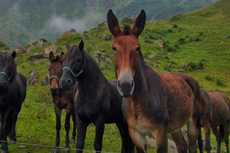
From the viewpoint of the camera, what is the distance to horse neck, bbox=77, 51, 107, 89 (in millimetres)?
5047

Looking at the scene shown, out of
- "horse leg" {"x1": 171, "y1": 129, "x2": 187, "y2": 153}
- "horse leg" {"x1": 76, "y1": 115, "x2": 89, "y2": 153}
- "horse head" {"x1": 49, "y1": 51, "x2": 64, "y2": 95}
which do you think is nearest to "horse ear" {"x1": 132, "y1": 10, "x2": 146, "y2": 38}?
"horse leg" {"x1": 76, "y1": 115, "x2": 89, "y2": 153}

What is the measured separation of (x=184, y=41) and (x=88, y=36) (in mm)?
17517

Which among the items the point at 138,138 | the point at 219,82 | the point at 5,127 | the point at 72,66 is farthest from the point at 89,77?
the point at 219,82

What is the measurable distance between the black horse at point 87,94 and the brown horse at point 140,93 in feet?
3.62

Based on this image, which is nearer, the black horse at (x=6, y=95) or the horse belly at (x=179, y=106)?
the horse belly at (x=179, y=106)

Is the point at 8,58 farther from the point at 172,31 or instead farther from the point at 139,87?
the point at 172,31

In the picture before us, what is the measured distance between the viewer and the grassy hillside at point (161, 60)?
8448mm

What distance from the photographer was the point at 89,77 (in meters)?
5.11

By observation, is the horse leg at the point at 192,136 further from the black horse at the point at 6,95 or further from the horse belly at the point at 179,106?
the black horse at the point at 6,95

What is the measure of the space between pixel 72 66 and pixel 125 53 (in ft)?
6.15

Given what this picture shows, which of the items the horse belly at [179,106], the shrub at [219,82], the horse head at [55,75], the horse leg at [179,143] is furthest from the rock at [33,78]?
the shrub at [219,82]

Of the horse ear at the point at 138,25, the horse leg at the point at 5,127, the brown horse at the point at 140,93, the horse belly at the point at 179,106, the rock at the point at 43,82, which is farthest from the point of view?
the rock at the point at 43,82

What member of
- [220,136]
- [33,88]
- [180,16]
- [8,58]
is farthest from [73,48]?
[180,16]

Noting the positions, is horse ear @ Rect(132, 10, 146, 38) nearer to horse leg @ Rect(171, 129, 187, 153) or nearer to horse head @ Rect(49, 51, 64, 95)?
horse leg @ Rect(171, 129, 187, 153)
